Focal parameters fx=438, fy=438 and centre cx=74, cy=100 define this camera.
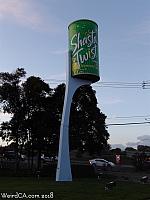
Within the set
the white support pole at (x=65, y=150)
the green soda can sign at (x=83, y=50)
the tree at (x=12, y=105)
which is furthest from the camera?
the tree at (x=12, y=105)

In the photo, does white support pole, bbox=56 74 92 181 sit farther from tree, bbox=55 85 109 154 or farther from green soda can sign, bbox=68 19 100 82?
tree, bbox=55 85 109 154

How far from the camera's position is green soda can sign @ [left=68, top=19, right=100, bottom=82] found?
44.0 meters

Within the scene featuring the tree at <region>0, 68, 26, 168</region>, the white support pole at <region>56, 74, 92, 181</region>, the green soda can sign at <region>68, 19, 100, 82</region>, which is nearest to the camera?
the white support pole at <region>56, 74, 92, 181</region>

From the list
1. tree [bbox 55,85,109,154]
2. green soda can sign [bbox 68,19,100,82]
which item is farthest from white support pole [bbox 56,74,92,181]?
tree [bbox 55,85,109,154]

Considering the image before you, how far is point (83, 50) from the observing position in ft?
145

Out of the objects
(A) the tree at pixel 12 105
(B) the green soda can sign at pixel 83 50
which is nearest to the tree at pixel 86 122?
(A) the tree at pixel 12 105

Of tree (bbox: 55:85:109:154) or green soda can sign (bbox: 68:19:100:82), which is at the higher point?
green soda can sign (bbox: 68:19:100:82)

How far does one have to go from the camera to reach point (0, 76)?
5406 cm

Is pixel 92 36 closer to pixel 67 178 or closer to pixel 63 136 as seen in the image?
pixel 63 136

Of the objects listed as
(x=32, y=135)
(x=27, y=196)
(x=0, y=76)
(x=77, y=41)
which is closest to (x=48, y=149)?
(x=32, y=135)

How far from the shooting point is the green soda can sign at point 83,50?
44.0 m

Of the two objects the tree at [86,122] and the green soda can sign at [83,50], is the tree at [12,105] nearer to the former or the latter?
the tree at [86,122]

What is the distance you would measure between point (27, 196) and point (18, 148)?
33.4 m

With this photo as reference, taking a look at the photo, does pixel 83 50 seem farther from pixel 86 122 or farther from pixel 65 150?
pixel 86 122
